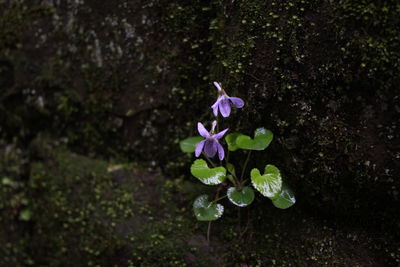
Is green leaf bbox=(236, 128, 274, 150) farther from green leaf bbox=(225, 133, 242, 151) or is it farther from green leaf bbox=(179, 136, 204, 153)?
green leaf bbox=(179, 136, 204, 153)

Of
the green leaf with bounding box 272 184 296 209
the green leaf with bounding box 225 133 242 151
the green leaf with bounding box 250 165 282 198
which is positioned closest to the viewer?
the green leaf with bounding box 250 165 282 198

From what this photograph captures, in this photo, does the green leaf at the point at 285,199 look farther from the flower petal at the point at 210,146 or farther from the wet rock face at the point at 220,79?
the flower petal at the point at 210,146

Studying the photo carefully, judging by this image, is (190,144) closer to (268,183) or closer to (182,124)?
(182,124)

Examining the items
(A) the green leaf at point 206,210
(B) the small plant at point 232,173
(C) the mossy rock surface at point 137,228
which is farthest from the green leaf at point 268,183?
(C) the mossy rock surface at point 137,228

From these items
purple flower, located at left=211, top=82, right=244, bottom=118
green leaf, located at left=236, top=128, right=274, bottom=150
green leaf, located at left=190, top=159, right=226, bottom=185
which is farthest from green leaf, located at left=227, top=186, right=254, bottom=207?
purple flower, located at left=211, top=82, right=244, bottom=118

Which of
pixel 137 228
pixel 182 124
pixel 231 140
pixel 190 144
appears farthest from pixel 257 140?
pixel 137 228
